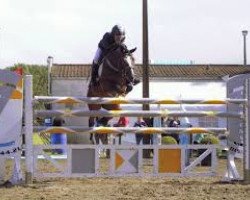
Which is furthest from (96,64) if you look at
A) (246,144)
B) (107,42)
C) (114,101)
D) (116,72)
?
(246,144)

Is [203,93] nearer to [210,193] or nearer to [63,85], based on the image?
[63,85]

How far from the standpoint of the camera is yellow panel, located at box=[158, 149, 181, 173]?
8.35 metres

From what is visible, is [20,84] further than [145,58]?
No

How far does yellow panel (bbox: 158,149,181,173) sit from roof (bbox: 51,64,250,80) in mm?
25506

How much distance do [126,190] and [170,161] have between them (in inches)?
51.2

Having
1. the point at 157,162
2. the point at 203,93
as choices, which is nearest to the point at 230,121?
the point at 157,162

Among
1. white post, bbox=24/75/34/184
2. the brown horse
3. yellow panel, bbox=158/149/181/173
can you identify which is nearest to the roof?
the brown horse

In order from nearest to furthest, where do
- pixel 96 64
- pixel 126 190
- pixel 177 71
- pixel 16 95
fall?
pixel 126 190 < pixel 16 95 < pixel 96 64 < pixel 177 71

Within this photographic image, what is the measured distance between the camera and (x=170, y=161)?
840cm

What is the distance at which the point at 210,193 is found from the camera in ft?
23.3

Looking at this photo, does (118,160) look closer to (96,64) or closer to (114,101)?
(114,101)

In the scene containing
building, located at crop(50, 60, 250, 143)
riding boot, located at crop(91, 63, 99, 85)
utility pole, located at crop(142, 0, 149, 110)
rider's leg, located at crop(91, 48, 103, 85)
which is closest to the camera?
rider's leg, located at crop(91, 48, 103, 85)

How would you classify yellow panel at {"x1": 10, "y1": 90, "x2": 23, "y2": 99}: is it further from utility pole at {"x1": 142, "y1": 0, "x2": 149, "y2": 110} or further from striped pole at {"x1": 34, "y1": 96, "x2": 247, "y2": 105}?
utility pole at {"x1": 142, "y1": 0, "x2": 149, "y2": 110}

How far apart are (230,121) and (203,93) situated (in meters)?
23.2
